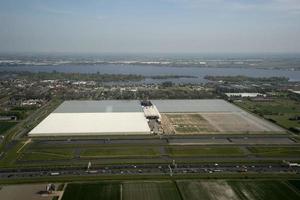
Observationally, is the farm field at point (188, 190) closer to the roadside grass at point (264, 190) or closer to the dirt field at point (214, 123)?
the roadside grass at point (264, 190)

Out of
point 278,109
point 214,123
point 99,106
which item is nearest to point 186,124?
point 214,123

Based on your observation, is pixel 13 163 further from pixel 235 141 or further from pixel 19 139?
pixel 235 141

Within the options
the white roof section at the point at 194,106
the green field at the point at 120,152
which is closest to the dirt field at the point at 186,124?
the white roof section at the point at 194,106

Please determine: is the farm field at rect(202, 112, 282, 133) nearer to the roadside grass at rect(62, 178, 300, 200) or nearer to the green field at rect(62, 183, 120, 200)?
the roadside grass at rect(62, 178, 300, 200)

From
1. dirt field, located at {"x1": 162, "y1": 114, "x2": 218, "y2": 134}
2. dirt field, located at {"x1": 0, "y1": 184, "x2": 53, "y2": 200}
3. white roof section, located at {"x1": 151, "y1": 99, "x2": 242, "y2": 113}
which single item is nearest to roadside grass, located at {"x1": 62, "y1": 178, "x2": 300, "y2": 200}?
dirt field, located at {"x1": 0, "y1": 184, "x2": 53, "y2": 200}

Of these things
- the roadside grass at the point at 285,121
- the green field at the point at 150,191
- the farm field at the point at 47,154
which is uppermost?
the roadside grass at the point at 285,121

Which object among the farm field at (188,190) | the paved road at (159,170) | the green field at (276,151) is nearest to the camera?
the farm field at (188,190)

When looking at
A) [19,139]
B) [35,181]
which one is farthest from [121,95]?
[35,181]
